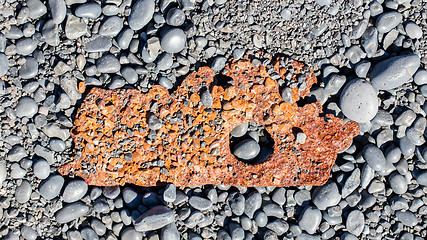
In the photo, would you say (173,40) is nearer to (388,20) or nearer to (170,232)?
(170,232)

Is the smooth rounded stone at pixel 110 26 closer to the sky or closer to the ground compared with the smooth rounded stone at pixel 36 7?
closer to the ground

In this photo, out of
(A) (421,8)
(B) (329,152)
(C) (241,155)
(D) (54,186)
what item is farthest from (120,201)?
(A) (421,8)

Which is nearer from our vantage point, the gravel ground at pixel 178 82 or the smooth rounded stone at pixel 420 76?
the gravel ground at pixel 178 82

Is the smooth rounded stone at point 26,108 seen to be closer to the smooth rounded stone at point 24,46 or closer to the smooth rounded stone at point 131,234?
the smooth rounded stone at point 24,46

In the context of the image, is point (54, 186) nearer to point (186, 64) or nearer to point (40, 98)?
point (40, 98)

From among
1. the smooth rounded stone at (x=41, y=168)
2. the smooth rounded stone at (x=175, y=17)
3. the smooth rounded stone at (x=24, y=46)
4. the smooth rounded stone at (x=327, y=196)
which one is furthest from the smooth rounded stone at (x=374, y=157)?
the smooth rounded stone at (x=24, y=46)

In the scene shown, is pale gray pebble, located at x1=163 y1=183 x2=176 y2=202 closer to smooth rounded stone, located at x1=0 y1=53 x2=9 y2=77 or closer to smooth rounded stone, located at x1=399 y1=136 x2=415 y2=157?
smooth rounded stone, located at x1=0 y1=53 x2=9 y2=77

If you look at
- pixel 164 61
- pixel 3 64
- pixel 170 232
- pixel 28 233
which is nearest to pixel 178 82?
pixel 164 61

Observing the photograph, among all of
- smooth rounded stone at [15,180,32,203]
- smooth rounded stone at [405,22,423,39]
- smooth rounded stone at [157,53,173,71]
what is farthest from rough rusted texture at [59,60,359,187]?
smooth rounded stone at [405,22,423,39]
